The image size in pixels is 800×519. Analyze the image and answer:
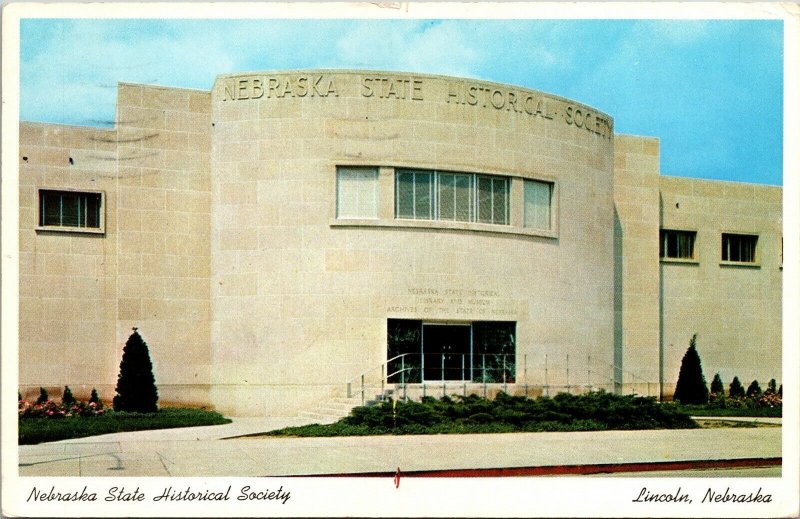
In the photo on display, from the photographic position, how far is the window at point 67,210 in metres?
25.5

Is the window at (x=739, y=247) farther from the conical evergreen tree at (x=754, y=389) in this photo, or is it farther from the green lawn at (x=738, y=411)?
the green lawn at (x=738, y=411)

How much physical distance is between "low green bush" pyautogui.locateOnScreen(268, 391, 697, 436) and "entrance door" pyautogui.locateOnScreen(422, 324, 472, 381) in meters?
1.25

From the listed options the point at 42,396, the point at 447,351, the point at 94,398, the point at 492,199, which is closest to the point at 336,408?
the point at 447,351

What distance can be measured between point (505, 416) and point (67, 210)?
40.2ft

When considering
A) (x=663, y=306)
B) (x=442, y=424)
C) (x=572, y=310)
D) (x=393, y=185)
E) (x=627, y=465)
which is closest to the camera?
(x=627, y=465)

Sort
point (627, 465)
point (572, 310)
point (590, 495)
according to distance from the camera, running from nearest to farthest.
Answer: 1. point (590, 495)
2. point (627, 465)
3. point (572, 310)

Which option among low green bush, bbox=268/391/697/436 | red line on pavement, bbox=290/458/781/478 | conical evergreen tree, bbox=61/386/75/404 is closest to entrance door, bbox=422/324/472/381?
low green bush, bbox=268/391/697/436

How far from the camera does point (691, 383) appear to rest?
98.0ft

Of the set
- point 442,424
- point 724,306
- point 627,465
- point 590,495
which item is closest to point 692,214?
point 724,306

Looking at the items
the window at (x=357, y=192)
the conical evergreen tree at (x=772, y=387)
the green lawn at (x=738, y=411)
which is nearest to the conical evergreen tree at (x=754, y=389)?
the conical evergreen tree at (x=772, y=387)

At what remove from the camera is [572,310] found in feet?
88.8

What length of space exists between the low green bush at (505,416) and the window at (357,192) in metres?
5.07

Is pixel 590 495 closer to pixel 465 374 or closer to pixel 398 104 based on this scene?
pixel 465 374

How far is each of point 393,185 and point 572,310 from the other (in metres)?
6.11
